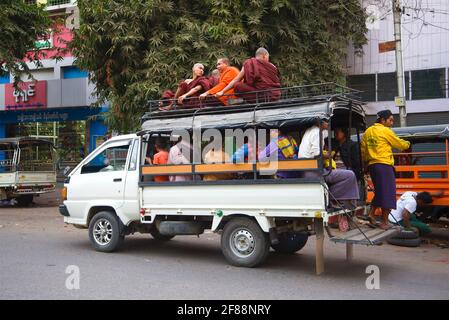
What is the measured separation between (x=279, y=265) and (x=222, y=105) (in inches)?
99.4

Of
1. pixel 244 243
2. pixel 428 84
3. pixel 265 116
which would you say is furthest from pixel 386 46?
pixel 244 243

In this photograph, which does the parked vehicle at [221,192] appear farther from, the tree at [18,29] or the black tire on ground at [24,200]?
the tree at [18,29]

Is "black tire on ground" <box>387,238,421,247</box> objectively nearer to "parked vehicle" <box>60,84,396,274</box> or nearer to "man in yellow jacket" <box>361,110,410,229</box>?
"man in yellow jacket" <box>361,110,410,229</box>

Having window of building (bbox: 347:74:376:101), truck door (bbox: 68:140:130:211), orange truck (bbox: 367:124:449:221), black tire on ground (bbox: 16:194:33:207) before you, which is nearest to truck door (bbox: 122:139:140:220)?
truck door (bbox: 68:140:130:211)

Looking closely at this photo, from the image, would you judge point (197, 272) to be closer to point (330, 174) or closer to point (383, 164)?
point (330, 174)

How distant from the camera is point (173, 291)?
5508 mm

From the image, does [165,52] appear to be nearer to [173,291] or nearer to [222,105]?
[222,105]

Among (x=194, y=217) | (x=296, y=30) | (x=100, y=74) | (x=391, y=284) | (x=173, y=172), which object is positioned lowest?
(x=391, y=284)

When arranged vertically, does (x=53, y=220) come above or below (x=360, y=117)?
below

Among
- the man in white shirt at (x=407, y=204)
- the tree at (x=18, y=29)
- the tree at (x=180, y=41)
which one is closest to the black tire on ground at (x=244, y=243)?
the man in white shirt at (x=407, y=204)

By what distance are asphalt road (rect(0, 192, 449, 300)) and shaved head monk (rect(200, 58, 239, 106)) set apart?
2.44 m

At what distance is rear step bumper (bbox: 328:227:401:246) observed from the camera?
5844mm

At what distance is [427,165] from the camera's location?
931 centimetres

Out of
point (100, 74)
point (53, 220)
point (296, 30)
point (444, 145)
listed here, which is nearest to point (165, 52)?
point (100, 74)
